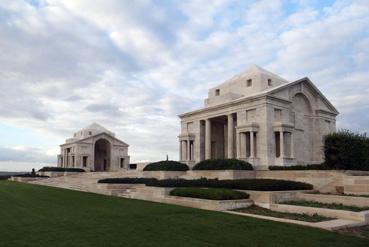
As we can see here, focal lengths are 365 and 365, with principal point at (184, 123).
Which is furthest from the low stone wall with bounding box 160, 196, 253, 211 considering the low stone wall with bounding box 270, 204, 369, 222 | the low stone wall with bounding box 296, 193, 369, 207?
the low stone wall with bounding box 296, 193, 369, 207

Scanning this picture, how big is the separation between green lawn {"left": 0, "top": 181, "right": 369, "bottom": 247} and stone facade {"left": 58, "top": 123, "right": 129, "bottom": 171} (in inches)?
2090

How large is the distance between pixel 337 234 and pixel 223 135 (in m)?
30.6

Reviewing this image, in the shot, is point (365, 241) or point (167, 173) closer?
point (365, 241)

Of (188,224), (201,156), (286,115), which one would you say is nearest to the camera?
(188,224)

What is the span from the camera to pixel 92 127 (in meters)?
70.6

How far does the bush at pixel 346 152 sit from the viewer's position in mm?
21633

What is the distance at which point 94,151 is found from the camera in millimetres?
70562

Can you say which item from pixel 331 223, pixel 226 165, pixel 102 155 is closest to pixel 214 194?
pixel 331 223

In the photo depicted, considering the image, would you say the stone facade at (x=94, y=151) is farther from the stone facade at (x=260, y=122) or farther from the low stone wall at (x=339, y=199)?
the low stone wall at (x=339, y=199)

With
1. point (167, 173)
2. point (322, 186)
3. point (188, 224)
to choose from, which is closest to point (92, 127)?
point (167, 173)

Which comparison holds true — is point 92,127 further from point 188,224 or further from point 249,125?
point 188,224

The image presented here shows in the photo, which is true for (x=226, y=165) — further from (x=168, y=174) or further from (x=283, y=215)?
(x=283, y=215)

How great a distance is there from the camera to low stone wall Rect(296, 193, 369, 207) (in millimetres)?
14719

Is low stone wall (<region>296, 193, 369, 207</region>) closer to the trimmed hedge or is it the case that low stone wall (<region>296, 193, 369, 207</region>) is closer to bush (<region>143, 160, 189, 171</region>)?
the trimmed hedge
